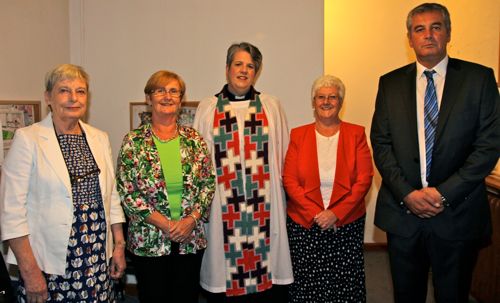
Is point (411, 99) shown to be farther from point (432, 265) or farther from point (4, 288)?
point (4, 288)

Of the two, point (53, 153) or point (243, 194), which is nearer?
point (53, 153)

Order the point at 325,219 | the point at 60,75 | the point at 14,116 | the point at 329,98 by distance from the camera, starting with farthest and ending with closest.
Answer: the point at 14,116 → the point at 329,98 → the point at 325,219 → the point at 60,75

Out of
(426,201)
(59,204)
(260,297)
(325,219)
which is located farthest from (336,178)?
(59,204)

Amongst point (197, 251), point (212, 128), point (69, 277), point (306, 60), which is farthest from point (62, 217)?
point (306, 60)

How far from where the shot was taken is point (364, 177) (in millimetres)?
2643

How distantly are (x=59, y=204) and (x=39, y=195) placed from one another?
0.09 meters

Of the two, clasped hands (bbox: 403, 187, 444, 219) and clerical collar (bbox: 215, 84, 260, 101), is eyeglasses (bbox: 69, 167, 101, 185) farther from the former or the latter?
clasped hands (bbox: 403, 187, 444, 219)

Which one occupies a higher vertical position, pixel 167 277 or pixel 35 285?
pixel 35 285

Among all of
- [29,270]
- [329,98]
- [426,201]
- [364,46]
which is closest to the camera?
[29,270]

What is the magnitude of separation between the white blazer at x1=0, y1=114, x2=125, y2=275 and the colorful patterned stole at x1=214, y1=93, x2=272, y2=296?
3.06 feet

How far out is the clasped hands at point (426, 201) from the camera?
212 cm

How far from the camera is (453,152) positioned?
214cm

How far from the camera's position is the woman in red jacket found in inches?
103

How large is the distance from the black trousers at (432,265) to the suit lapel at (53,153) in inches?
64.3
